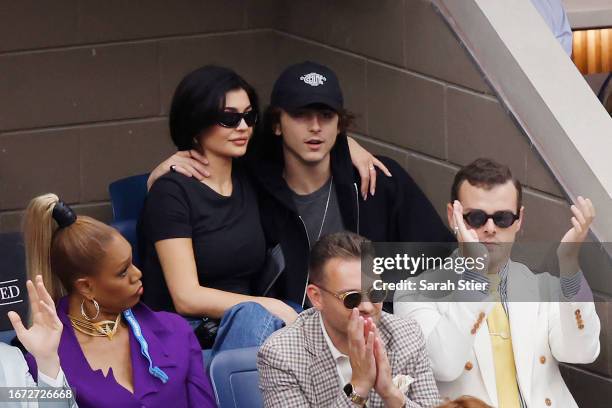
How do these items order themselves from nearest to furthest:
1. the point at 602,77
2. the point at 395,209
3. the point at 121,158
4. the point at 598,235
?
the point at 598,235, the point at 395,209, the point at 121,158, the point at 602,77

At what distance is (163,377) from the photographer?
460cm

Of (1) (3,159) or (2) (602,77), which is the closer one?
(1) (3,159)

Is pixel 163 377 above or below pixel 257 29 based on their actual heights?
below

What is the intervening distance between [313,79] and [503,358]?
4.25 feet

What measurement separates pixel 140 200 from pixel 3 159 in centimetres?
66

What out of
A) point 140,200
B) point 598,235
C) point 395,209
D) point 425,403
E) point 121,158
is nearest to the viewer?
point 425,403

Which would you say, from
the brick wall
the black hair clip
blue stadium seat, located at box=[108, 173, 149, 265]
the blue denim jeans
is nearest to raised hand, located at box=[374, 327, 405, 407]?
the blue denim jeans

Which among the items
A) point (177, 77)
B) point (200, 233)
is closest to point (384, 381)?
point (200, 233)

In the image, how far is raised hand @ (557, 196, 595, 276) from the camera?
185 inches

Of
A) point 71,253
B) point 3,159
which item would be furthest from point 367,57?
point 71,253

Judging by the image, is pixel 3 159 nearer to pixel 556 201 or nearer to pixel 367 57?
pixel 367 57

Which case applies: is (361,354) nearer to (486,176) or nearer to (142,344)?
(142,344)

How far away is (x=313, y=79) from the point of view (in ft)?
17.9

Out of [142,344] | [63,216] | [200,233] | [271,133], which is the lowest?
[142,344]
